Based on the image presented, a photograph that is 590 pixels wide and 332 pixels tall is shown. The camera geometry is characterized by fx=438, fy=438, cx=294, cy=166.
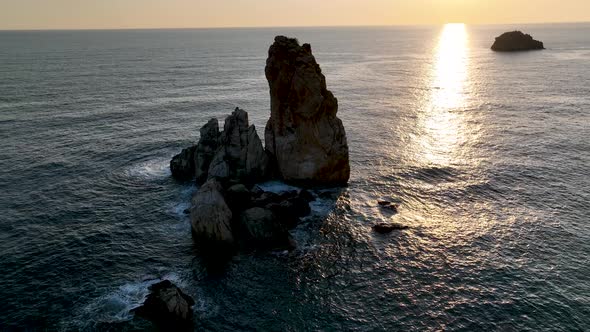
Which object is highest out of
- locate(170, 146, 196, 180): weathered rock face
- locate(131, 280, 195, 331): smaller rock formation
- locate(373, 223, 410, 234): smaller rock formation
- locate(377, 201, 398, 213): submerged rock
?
locate(170, 146, 196, 180): weathered rock face

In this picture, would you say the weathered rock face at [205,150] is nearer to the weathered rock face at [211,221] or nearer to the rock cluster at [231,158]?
the rock cluster at [231,158]

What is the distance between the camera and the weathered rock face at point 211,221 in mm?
50062

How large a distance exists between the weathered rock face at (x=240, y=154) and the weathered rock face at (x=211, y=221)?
13.2 meters

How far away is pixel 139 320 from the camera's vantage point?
37.9 meters

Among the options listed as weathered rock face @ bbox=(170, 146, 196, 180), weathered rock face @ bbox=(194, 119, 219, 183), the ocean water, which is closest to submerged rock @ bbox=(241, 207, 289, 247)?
the ocean water

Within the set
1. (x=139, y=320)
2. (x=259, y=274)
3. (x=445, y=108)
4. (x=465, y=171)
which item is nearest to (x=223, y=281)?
(x=259, y=274)

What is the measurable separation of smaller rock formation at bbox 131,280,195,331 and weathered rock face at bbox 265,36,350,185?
30.9 meters

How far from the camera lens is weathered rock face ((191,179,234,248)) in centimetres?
5006

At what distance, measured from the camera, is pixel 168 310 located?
37.7 meters

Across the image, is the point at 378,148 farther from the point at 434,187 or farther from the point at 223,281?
the point at 223,281

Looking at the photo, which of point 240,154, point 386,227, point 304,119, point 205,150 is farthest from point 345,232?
point 205,150

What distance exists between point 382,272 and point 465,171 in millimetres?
34190

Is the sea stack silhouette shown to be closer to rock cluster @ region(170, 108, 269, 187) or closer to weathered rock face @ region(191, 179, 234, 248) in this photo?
rock cluster @ region(170, 108, 269, 187)

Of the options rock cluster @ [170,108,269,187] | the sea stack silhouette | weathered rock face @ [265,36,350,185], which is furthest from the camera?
rock cluster @ [170,108,269,187]
